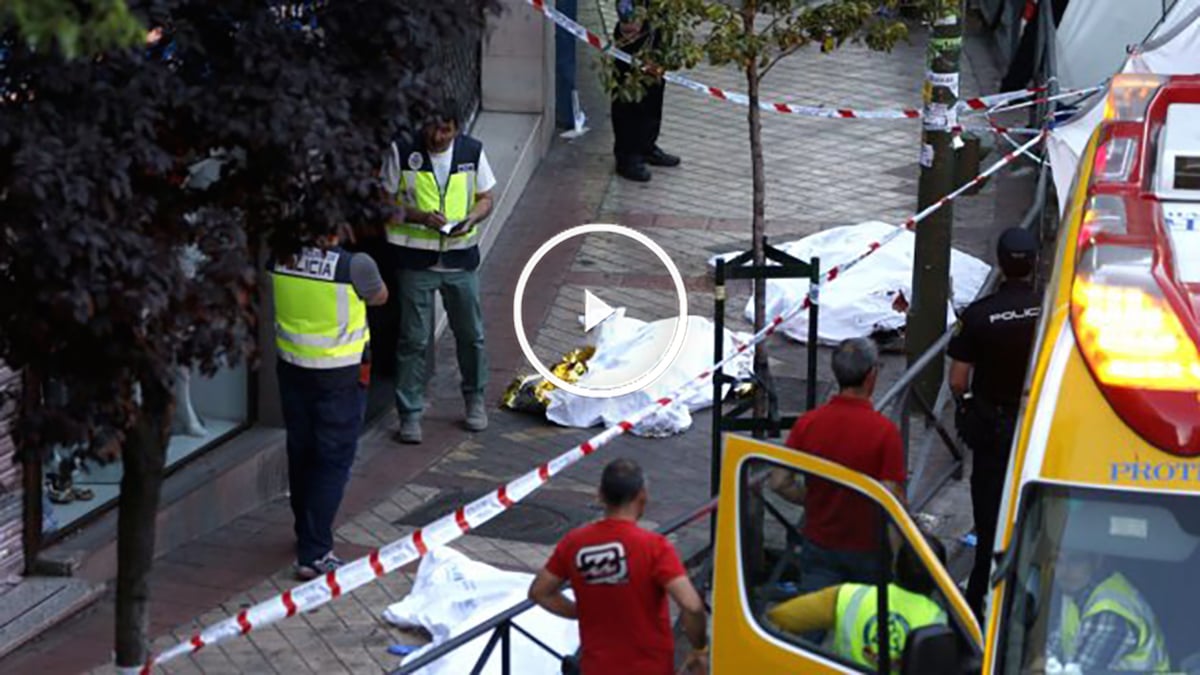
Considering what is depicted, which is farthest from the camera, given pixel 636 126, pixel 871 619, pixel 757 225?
pixel 636 126

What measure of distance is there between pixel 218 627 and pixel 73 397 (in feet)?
7.71

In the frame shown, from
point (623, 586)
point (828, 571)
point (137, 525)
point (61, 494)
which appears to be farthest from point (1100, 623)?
point (61, 494)

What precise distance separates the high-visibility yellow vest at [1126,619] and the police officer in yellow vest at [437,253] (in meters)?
6.15

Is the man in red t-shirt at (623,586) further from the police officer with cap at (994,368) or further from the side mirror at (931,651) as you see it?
the police officer with cap at (994,368)

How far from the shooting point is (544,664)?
28.3 ft

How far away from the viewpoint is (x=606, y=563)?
715cm

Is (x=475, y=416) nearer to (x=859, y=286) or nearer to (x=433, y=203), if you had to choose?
(x=433, y=203)

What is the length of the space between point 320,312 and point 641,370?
3383mm

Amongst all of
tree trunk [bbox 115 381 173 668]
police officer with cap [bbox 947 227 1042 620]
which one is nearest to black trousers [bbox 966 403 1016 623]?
police officer with cap [bbox 947 227 1042 620]

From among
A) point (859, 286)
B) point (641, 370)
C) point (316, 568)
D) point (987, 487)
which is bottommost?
point (316, 568)

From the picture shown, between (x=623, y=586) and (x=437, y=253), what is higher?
(x=437, y=253)

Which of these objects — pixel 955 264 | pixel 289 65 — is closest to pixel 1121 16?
pixel 955 264

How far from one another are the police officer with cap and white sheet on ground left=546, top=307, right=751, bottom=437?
2.77 metres

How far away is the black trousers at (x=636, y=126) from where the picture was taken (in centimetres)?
1684
